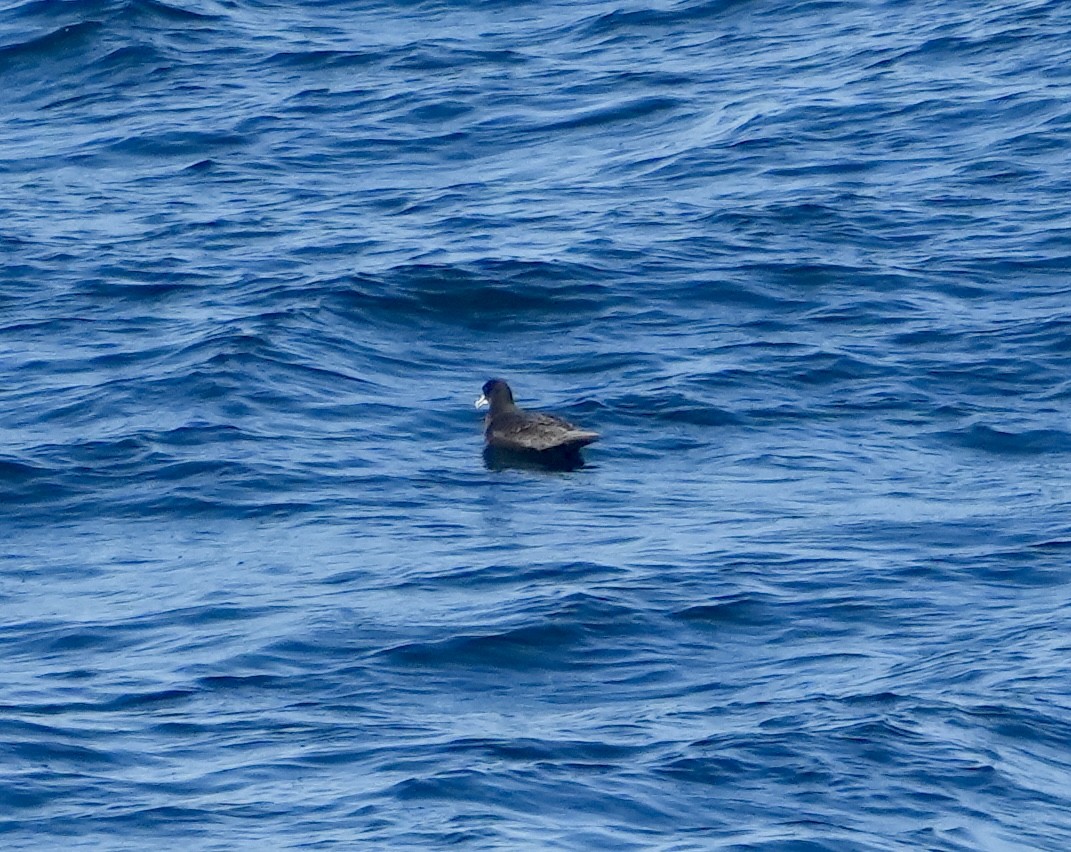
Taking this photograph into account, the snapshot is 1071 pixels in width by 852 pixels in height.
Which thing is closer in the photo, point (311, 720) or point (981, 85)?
point (311, 720)

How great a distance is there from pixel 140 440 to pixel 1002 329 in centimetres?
589

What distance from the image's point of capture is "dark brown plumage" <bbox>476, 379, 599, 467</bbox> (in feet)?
46.0

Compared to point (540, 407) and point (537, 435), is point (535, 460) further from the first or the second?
point (540, 407)

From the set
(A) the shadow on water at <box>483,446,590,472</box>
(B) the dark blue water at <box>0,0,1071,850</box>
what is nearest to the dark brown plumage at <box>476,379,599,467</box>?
(A) the shadow on water at <box>483,446,590,472</box>

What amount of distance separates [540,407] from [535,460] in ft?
4.41

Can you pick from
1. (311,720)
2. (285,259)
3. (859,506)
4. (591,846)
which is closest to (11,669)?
(311,720)

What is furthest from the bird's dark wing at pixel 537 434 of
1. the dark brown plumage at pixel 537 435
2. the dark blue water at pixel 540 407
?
the dark blue water at pixel 540 407

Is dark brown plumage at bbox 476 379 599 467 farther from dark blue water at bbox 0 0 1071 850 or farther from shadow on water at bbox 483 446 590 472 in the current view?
dark blue water at bbox 0 0 1071 850

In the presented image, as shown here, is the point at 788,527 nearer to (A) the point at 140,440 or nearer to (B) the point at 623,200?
(A) the point at 140,440

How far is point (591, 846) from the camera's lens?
28.3 feet

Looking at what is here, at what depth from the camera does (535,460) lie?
555 inches

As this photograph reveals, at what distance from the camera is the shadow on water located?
14102mm

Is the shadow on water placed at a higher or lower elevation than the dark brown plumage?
lower

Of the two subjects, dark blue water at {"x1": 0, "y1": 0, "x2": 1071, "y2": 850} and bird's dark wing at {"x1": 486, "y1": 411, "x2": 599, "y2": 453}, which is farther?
bird's dark wing at {"x1": 486, "y1": 411, "x2": 599, "y2": 453}
